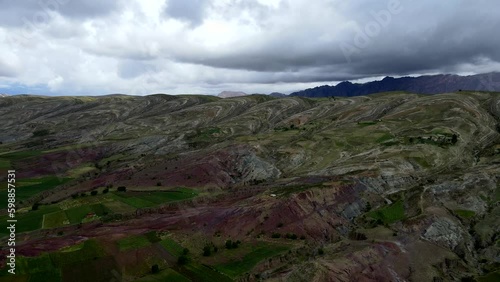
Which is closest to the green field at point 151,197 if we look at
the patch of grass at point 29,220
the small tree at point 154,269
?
the patch of grass at point 29,220

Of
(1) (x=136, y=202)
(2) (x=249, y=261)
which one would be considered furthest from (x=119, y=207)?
(2) (x=249, y=261)

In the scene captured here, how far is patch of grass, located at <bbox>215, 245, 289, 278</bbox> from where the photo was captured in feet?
235

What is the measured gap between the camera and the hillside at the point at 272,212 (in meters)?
72.9

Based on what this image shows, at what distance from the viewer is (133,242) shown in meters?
77.3

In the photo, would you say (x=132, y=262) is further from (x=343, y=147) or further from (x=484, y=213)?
(x=343, y=147)

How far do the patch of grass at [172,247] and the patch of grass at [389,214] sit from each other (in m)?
51.7

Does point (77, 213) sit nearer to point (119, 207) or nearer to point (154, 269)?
point (119, 207)

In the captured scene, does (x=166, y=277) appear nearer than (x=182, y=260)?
Yes

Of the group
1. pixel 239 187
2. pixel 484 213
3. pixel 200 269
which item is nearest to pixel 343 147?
pixel 239 187

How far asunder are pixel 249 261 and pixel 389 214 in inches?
1813

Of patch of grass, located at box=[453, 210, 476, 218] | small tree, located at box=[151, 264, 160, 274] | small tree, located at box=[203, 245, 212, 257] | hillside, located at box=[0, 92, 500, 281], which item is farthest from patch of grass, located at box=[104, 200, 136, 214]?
patch of grass, located at box=[453, 210, 476, 218]

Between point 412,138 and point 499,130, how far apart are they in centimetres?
5898

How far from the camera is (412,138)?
167 metres

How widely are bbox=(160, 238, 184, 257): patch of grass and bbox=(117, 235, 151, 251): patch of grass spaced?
317 centimetres
